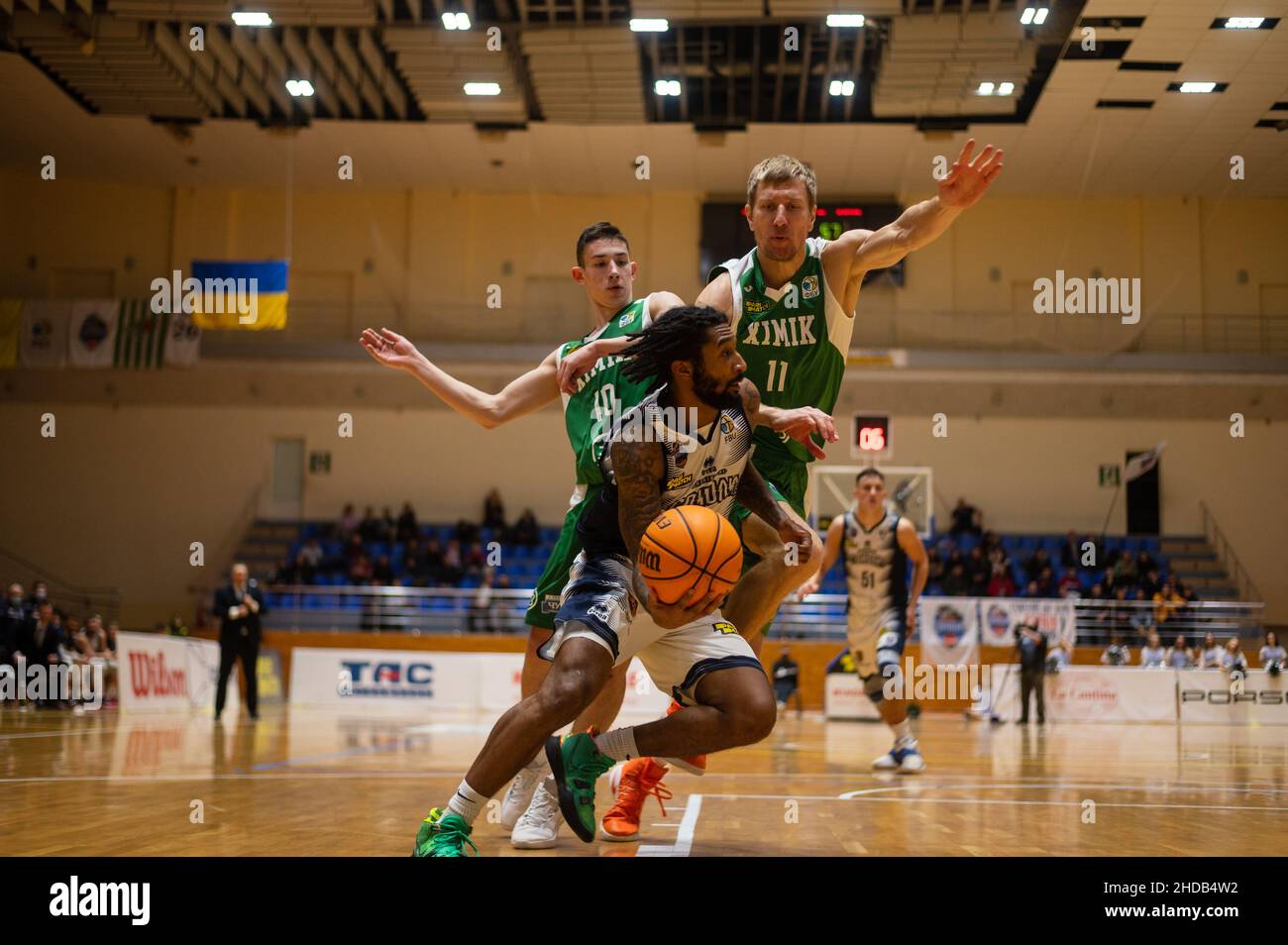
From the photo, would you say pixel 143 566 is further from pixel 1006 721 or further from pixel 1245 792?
pixel 1245 792

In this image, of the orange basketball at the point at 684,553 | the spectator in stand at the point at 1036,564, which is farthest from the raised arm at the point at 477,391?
the spectator in stand at the point at 1036,564

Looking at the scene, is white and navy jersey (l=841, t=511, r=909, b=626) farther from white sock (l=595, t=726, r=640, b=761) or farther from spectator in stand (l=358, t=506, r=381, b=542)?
spectator in stand (l=358, t=506, r=381, b=542)

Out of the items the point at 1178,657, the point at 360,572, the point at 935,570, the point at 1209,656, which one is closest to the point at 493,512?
the point at 360,572

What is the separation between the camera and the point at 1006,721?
63.9ft

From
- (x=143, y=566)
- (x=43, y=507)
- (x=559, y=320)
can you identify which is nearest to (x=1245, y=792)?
(x=559, y=320)

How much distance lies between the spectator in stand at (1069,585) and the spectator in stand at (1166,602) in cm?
143

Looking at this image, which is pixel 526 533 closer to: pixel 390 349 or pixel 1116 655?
pixel 1116 655

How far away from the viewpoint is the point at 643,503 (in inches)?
159

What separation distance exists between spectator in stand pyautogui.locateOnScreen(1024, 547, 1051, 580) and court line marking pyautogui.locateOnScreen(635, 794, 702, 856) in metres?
19.5

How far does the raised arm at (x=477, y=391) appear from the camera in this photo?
4.97 meters

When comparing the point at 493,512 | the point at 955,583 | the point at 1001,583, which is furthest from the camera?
the point at 493,512

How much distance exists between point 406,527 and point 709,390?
23.0 meters
